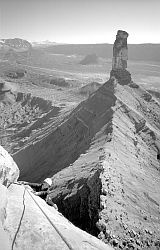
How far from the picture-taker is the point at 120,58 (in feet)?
186

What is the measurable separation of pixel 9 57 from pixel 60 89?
95.9m

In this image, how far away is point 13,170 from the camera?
14836 mm

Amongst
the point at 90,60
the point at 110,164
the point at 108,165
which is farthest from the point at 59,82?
the point at 90,60

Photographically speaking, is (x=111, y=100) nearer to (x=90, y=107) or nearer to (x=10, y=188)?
(x=90, y=107)

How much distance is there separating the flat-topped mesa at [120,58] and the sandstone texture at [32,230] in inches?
1803

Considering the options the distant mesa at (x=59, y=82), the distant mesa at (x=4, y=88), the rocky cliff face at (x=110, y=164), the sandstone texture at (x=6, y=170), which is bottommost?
the rocky cliff face at (x=110, y=164)

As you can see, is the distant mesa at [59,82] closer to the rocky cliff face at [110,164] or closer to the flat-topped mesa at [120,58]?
the flat-topped mesa at [120,58]

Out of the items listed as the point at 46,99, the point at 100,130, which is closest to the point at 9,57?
→ the point at 46,99

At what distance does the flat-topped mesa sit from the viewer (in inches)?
2229

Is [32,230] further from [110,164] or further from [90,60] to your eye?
[90,60]

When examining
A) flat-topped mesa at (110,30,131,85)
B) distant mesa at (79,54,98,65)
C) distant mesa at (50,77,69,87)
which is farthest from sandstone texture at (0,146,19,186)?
distant mesa at (79,54,98,65)

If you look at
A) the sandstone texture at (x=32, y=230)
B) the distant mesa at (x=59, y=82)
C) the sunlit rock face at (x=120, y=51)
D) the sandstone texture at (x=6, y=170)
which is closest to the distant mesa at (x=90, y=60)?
the distant mesa at (x=59, y=82)

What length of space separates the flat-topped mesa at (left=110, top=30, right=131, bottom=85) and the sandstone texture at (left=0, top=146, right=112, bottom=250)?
45.8 metres

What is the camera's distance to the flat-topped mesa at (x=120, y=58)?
56.6 metres
